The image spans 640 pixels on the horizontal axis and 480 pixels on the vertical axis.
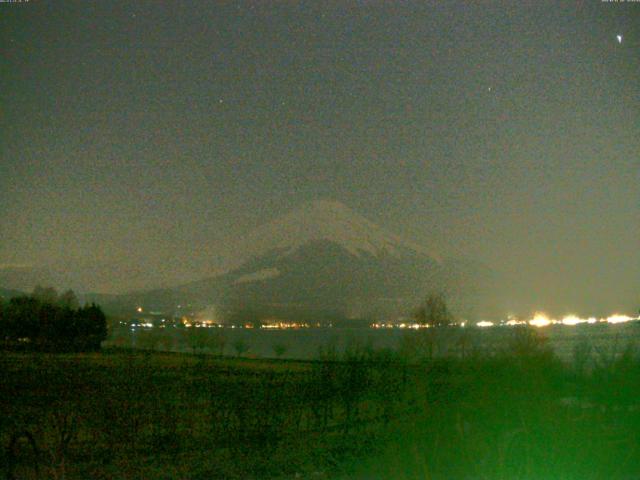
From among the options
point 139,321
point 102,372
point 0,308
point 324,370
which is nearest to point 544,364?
point 324,370

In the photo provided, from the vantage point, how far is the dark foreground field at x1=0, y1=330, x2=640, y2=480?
1145 cm

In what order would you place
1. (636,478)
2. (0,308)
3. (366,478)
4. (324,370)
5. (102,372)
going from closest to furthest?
(636,478) < (366,478) < (324,370) < (102,372) < (0,308)

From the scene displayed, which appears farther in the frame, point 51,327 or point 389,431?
point 51,327

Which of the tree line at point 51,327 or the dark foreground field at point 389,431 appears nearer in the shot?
the dark foreground field at point 389,431

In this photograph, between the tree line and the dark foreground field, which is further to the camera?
the tree line

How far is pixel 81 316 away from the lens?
7669 cm

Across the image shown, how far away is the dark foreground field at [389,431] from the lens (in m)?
11.4

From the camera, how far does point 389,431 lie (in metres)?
14.4

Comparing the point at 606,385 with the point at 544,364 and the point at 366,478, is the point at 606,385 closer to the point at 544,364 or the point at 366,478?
the point at 544,364

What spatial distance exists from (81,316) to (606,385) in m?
68.4

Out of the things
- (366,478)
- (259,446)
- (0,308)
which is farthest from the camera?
(0,308)

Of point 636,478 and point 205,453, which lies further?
point 205,453

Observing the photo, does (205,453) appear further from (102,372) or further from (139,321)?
(139,321)

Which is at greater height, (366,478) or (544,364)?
(544,364)
